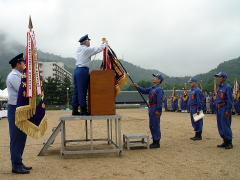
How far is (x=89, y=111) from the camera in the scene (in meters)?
7.88

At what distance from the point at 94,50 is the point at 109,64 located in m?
0.77

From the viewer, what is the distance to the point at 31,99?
5.98 m

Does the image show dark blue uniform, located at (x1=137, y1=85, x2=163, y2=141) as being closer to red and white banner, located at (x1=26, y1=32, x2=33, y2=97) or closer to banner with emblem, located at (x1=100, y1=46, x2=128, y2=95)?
banner with emblem, located at (x1=100, y1=46, x2=128, y2=95)

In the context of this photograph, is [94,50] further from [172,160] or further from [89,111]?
[172,160]

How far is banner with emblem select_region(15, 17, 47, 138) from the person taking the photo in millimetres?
5879

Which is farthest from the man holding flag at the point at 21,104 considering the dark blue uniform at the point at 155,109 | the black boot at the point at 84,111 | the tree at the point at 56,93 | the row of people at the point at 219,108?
the tree at the point at 56,93

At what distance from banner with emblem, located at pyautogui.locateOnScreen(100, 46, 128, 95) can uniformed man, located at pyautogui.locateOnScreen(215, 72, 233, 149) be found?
2.79 m

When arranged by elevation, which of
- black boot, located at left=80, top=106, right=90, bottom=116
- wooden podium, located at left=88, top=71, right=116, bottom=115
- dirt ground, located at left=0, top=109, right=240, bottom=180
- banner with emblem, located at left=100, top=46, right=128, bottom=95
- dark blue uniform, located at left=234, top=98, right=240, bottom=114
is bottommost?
dirt ground, located at left=0, top=109, right=240, bottom=180

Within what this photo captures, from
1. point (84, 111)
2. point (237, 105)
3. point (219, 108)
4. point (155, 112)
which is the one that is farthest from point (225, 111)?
point (237, 105)

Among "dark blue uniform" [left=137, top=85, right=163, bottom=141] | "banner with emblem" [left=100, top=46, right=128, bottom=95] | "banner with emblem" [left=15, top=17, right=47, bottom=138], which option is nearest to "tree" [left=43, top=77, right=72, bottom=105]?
"dark blue uniform" [left=137, top=85, right=163, bottom=141]

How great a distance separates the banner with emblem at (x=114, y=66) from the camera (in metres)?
8.16

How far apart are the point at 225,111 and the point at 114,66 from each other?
132 inches

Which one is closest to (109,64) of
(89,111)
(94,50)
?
(94,50)

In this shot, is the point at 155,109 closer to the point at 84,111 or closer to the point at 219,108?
the point at 219,108
